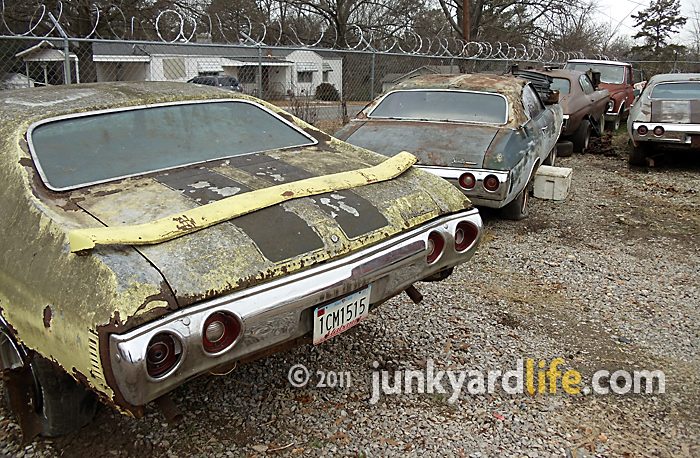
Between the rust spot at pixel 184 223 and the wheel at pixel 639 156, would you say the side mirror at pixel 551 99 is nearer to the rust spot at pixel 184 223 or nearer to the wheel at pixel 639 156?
the wheel at pixel 639 156

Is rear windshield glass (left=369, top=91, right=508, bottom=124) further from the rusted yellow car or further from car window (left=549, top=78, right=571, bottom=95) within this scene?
car window (left=549, top=78, right=571, bottom=95)

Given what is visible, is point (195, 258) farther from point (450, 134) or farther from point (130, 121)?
point (450, 134)

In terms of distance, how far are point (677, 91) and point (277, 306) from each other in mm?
8714

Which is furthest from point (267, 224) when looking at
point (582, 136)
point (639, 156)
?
point (582, 136)

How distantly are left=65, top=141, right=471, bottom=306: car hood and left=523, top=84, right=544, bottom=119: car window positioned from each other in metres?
3.45

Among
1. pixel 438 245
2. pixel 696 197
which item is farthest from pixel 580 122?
pixel 438 245

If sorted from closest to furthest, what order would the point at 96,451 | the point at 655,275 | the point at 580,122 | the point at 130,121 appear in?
the point at 96,451 < the point at 130,121 < the point at 655,275 < the point at 580,122

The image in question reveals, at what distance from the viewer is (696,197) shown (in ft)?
24.0

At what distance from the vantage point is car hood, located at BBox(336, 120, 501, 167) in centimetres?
514

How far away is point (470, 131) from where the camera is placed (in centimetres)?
553

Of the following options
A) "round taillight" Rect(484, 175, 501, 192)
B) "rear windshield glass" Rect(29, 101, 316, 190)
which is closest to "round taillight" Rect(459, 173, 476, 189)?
"round taillight" Rect(484, 175, 501, 192)

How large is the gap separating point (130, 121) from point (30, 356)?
126 cm

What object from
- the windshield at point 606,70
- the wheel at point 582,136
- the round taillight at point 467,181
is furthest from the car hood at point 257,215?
the windshield at point 606,70

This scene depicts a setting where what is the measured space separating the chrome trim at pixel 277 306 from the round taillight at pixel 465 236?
11 centimetres
